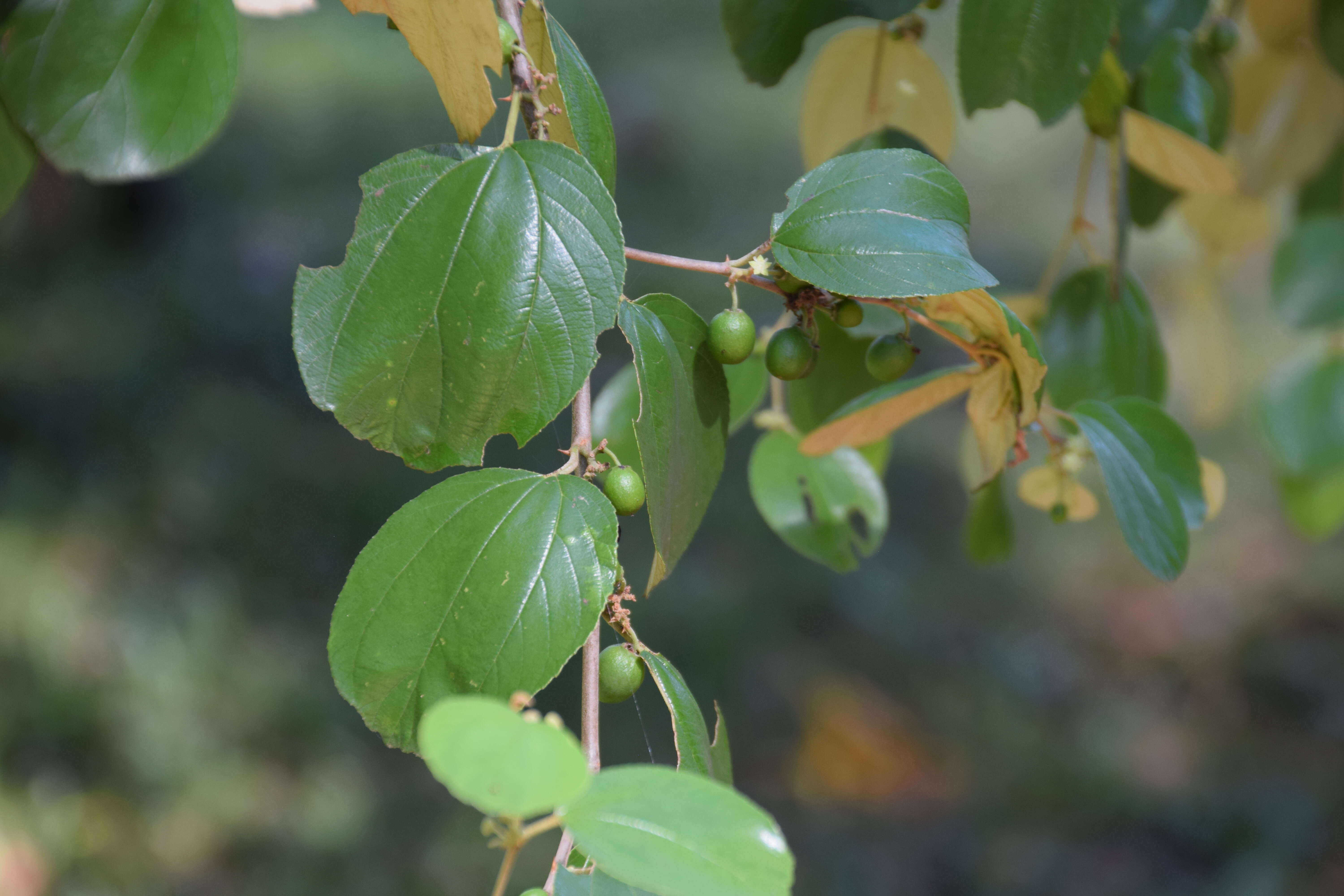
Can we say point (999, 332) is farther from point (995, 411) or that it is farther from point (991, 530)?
point (991, 530)

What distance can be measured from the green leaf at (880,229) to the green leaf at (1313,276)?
66 centimetres

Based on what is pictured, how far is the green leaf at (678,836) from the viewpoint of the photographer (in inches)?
11.4

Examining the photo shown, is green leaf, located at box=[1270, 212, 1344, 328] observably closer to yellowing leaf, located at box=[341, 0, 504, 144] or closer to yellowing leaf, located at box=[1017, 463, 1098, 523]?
yellowing leaf, located at box=[1017, 463, 1098, 523]

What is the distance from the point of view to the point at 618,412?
31.3 inches

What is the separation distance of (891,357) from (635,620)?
168cm

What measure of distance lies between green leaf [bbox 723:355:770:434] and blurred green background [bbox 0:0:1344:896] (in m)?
0.82

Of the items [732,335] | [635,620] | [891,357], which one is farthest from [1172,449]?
[635,620]

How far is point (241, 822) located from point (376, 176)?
205 centimetres

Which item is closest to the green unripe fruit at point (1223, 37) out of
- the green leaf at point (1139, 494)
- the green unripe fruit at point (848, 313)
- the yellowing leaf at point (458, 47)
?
the green leaf at point (1139, 494)

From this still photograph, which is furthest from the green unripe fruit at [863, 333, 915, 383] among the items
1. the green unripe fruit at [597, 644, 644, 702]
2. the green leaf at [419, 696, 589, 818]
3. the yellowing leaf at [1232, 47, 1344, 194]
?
the yellowing leaf at [1232, 47, 1344, 194]

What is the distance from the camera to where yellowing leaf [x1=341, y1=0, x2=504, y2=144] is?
452mm

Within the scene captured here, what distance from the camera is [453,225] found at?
1.45 feet

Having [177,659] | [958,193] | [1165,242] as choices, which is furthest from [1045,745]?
[958,193]

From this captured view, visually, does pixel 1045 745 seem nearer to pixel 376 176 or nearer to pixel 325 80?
pixel 376 176
